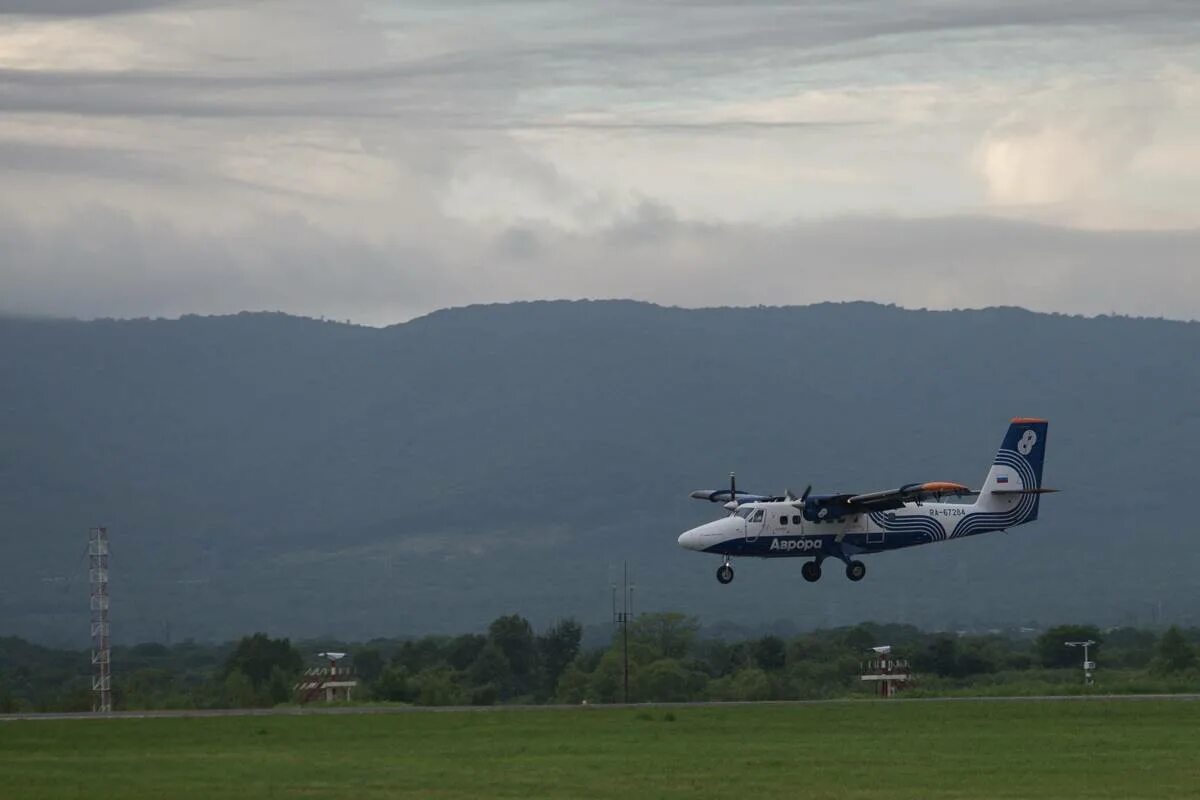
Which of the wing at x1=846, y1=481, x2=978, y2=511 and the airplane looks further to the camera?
the airplane

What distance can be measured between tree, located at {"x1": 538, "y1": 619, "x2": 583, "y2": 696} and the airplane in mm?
68860

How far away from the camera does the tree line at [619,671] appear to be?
101 metres

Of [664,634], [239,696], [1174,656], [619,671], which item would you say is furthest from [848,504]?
[664,634]

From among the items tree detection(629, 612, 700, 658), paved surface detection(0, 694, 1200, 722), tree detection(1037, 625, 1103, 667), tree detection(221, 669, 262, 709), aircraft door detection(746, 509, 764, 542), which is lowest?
paved surface detection(0, 694, 1200, 722)

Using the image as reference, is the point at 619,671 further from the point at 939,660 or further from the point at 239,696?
the point at 239,696

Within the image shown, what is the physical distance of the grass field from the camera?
2020 inches

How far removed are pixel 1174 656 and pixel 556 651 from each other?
5313 centimetres

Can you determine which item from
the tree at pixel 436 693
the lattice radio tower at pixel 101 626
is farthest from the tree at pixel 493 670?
the lattice radio tower at pixel 101 626

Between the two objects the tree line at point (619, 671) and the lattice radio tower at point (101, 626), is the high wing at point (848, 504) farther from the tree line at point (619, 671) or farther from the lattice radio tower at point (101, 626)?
the lattice radio tower at point (101, 626)

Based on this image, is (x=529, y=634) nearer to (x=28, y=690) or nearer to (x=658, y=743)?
(x=28, y=690)

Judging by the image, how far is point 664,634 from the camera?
500 feet

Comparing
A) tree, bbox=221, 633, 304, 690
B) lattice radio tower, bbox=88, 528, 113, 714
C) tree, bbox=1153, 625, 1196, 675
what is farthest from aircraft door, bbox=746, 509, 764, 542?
tree, bbox=221, 633, 304, 690

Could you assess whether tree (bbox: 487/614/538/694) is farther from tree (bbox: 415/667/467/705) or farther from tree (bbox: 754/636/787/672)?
tree (bbox: 415/667/467/705)

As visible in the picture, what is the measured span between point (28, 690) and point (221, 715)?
279ft
